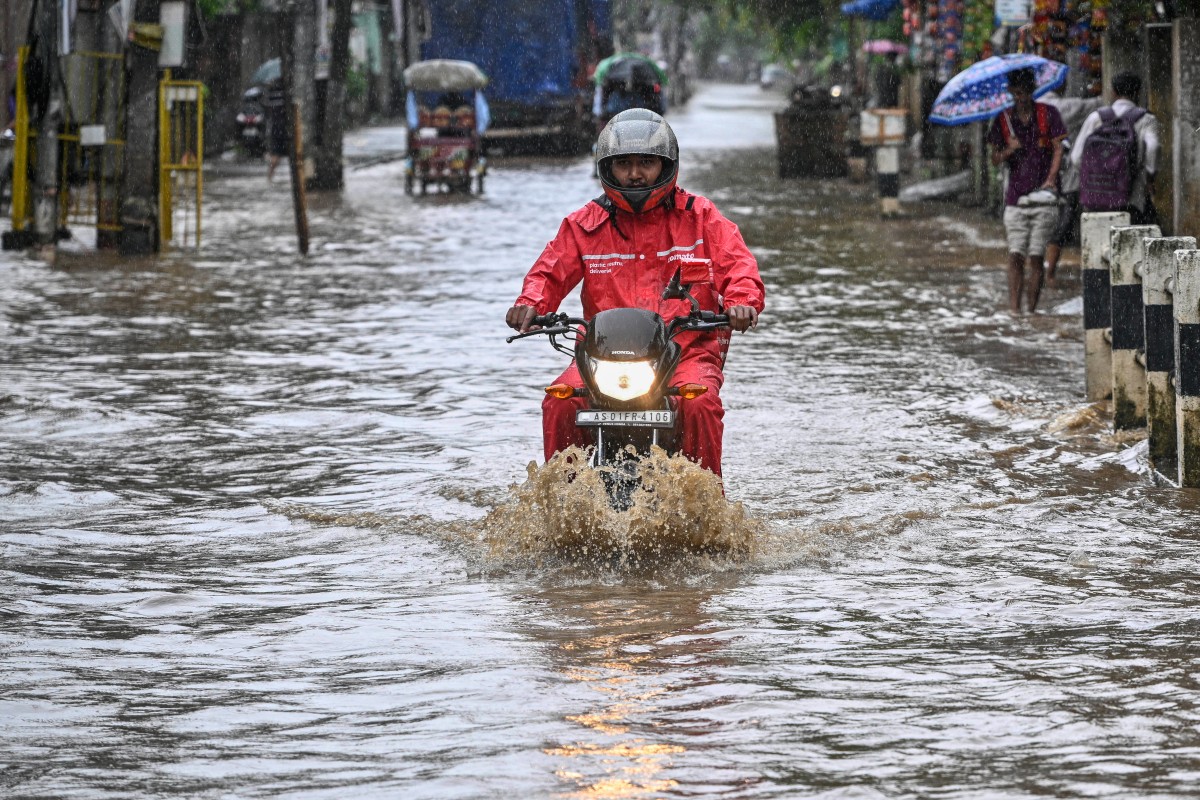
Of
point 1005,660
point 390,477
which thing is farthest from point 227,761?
point 390,477

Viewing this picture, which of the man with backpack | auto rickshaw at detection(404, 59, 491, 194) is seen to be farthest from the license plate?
auto rickshaw at detection(404, 59, 491, 194)

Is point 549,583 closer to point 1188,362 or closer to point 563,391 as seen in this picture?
point 563,391

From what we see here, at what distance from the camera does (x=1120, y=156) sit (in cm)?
1352

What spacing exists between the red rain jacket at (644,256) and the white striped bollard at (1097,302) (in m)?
3.80

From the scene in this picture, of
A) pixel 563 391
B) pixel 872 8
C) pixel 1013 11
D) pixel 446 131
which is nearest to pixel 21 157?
pixel 446 131

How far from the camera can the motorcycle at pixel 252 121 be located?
116 feet

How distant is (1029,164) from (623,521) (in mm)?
7973

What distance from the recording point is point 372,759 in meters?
4.58

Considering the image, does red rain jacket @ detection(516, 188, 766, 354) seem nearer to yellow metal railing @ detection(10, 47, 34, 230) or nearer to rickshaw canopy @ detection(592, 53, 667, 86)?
yellow metal railing @ detection(10, 47, 34, 230)

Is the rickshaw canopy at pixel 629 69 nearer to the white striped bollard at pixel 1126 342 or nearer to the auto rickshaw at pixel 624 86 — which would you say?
the auto rickshaw at pixel 624 86

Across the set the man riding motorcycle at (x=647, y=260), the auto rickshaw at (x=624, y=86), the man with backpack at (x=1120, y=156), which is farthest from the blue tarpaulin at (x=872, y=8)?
the man riding motorcycle at (x=647, y=260)

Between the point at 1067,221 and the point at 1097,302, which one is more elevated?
the point at 1067,221

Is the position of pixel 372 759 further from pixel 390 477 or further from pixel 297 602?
pixel 390 477

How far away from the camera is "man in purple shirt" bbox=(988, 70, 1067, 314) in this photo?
44.8 ft
